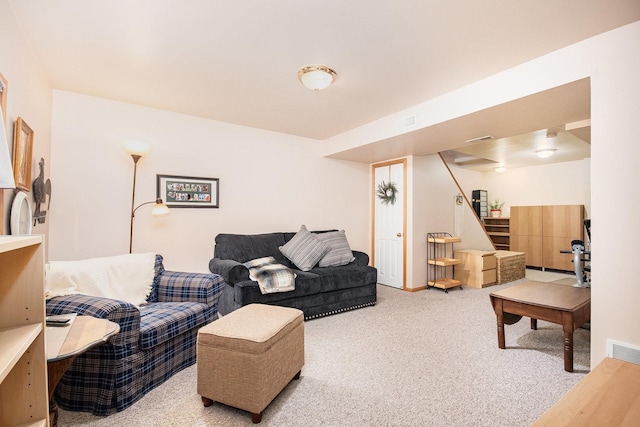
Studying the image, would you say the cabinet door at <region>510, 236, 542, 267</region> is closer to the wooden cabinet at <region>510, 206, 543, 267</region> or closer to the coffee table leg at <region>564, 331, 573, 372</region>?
the wooden cabinet at <region>510, 206, 543, 267</region>

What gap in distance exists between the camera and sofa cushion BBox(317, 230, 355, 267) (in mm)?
3857

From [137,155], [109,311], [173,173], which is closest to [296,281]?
[109,311]

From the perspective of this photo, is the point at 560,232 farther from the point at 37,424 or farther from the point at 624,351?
the point at 37,424

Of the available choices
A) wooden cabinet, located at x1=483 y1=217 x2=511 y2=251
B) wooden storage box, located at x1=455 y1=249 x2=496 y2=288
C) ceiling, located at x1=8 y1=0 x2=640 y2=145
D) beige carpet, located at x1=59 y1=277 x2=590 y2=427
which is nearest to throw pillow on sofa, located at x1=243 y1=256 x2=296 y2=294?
beige carpet, located at x1=59 y1=277 x2=590 y2=427

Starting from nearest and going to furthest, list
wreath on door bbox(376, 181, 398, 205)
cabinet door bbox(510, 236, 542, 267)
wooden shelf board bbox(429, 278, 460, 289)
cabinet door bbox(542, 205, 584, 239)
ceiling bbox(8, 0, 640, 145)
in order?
ceiling bbox(8, 0, 640, 145), wooden shelf board bbox(429, 278, 460, 289), wreath on door bbox(376, 181, 398, 205), cabinet door bbox(542, 205, 584, 239), cabinet door bbox(510, 236, 542, 267)

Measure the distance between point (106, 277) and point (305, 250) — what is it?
2108 mm

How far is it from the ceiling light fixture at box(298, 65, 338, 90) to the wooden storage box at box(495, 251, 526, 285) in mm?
4417

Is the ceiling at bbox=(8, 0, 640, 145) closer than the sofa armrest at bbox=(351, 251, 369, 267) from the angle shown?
Yes

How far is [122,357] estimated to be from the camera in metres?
1.74

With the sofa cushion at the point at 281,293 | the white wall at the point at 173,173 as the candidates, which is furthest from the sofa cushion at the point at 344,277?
the white wall at the point at 173,173

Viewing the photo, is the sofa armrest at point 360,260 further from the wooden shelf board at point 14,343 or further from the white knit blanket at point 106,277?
the wooden shelf board at point 14,343

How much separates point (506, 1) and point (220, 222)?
344cm

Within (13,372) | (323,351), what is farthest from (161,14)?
(323,351)

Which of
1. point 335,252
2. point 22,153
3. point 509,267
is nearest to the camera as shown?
point 22,153
